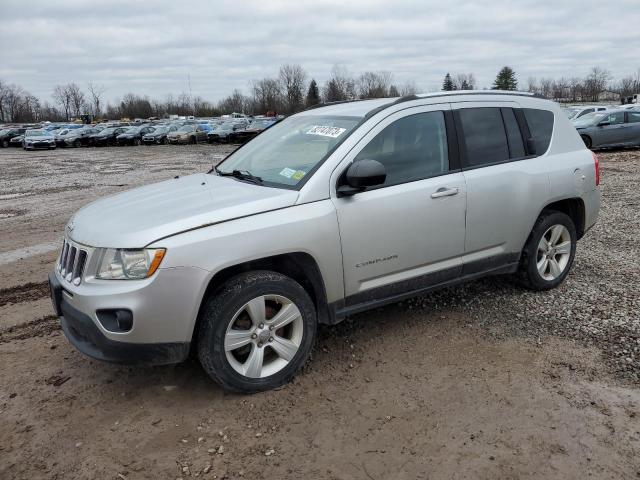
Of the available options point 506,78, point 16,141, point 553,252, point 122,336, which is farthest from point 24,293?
point 506,78

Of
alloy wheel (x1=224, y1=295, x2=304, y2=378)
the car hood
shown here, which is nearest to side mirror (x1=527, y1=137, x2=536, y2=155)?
the car hood

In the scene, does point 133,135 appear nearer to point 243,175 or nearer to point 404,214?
point 243,175

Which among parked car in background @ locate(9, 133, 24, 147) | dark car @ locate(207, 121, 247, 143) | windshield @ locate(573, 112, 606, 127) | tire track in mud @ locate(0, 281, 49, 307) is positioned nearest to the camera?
tire track in mud @ locate(0, 281, 49, 307)

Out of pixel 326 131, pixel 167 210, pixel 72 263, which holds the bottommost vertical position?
pixel 72 263

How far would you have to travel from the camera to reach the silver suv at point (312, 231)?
3.07 m

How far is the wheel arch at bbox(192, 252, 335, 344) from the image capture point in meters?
3.27

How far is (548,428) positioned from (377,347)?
138 centimetres

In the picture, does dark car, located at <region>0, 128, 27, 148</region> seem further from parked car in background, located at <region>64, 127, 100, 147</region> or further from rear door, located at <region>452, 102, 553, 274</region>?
rear door, located at <region>452, 102, 553, 274</region>

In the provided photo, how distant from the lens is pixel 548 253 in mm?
4895

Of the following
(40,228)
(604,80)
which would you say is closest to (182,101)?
(604,80)

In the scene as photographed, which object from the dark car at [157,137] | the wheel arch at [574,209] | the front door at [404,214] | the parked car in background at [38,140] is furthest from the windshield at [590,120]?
the parked car in background at [38,140]

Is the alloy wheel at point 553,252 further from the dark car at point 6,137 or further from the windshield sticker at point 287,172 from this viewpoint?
the dark car at point 6,137

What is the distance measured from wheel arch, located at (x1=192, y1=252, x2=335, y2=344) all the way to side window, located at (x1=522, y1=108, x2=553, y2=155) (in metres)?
2.46

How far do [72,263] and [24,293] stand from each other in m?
2.58
